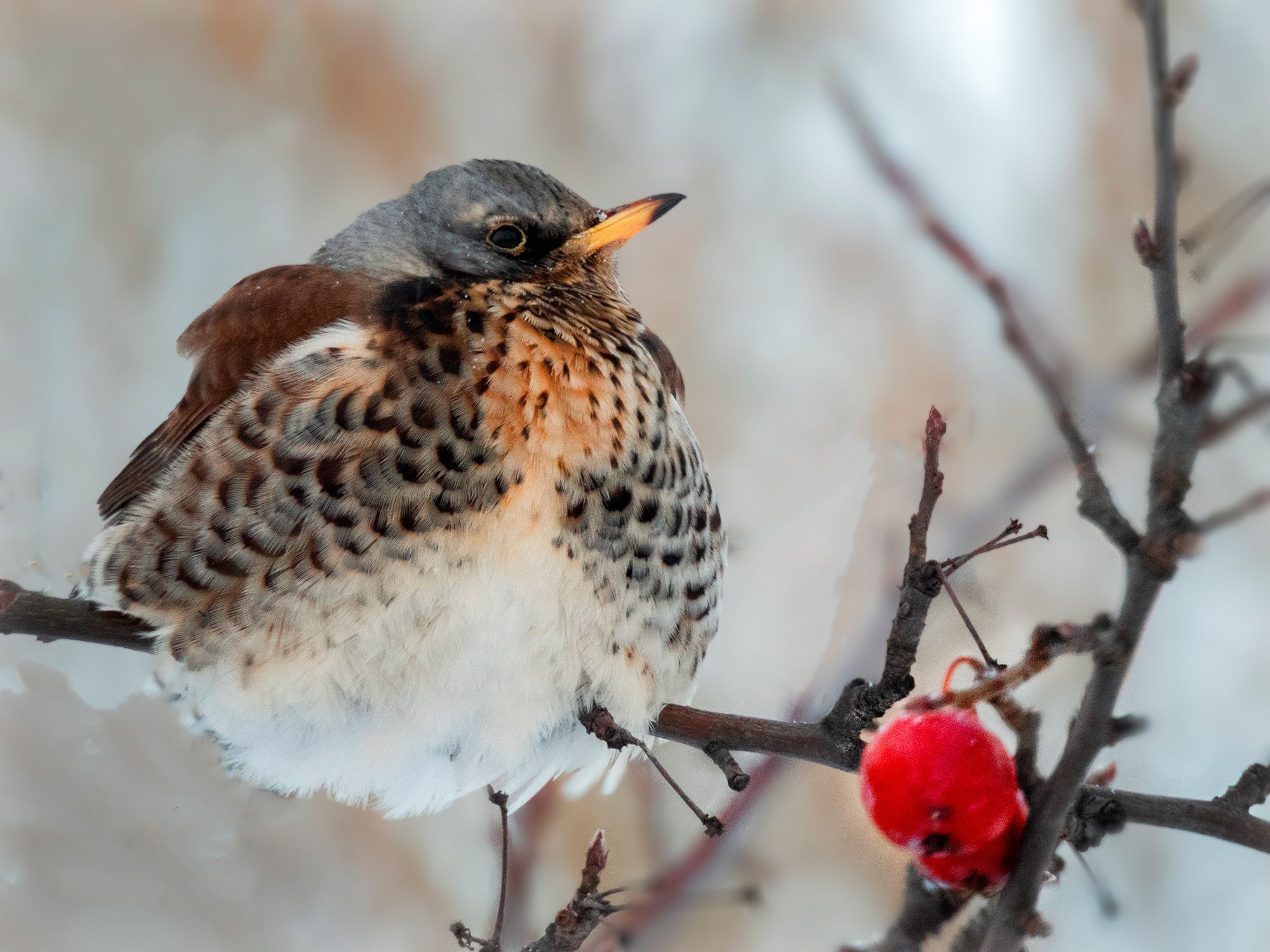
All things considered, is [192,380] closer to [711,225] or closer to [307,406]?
[307,406]

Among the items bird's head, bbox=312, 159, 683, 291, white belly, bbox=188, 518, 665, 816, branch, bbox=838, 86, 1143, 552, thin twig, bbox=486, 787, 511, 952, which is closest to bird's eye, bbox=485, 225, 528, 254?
bird's head, bbox=312, 159, 683, 291

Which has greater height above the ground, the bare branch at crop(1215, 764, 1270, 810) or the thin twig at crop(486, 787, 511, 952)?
the bare branch at crop(1215, 764, 1270, 810)

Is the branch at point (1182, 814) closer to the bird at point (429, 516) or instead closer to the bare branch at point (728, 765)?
the bare branch at point (728, 765)

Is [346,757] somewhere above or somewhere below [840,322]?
below

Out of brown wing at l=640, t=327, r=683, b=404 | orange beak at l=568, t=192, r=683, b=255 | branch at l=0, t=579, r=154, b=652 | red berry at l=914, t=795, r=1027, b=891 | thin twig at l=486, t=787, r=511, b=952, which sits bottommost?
branch at l=0, t=579, r=154, b=652

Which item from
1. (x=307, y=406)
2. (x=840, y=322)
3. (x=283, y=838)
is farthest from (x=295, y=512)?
(x=840, y=322)

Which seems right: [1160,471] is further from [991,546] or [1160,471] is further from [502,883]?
[502,883]

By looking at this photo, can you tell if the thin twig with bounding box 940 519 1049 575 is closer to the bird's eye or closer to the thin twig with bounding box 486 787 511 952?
the thin twig with bounding box 486 787 511 952
